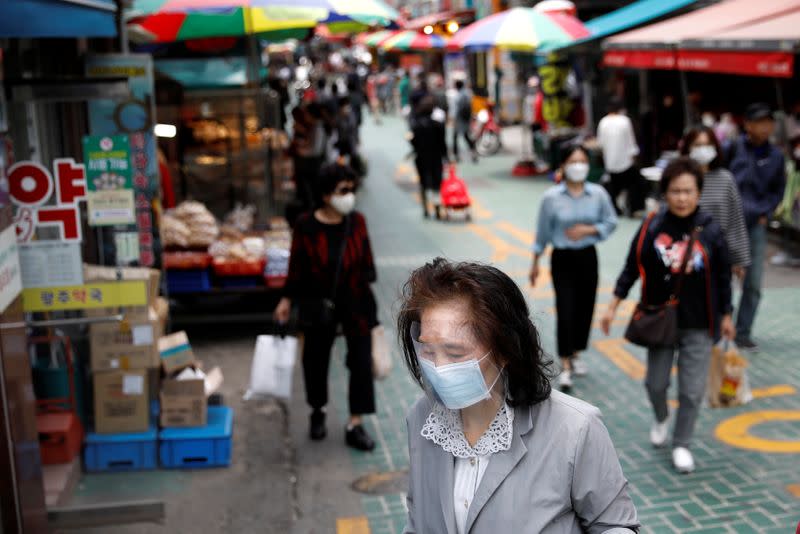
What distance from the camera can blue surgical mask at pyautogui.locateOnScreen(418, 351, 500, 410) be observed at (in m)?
2.52

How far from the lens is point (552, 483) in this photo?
2.47 m

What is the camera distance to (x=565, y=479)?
2479 millimetres

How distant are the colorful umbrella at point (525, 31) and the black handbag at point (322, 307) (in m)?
8.13

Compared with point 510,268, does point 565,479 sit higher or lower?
higher

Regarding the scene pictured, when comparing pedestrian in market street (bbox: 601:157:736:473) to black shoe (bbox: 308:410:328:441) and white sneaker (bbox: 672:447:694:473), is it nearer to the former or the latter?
white sneaker (bbox: 672:447:694:473)

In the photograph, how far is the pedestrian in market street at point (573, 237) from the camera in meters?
7.25

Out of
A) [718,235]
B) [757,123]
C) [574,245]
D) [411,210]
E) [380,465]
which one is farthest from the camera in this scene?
[411,210]

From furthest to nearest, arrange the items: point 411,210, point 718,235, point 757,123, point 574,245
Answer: point 411,210, point 757,123, point 574,245, point 718,235

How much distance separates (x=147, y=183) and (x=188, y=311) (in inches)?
126

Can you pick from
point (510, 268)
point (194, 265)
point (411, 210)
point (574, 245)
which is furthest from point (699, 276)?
point (411, 210)

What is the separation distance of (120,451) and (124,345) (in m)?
0.69

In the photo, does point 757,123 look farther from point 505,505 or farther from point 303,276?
point 505,505

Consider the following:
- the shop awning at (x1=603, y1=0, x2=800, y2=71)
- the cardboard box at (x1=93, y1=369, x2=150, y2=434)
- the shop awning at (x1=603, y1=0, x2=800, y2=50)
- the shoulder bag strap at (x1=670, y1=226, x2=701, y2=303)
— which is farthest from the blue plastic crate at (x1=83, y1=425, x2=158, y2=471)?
the shop awning at (x1=603, y1=0, x2=800, y2=50)

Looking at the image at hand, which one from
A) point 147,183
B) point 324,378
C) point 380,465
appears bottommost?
point 380,465
